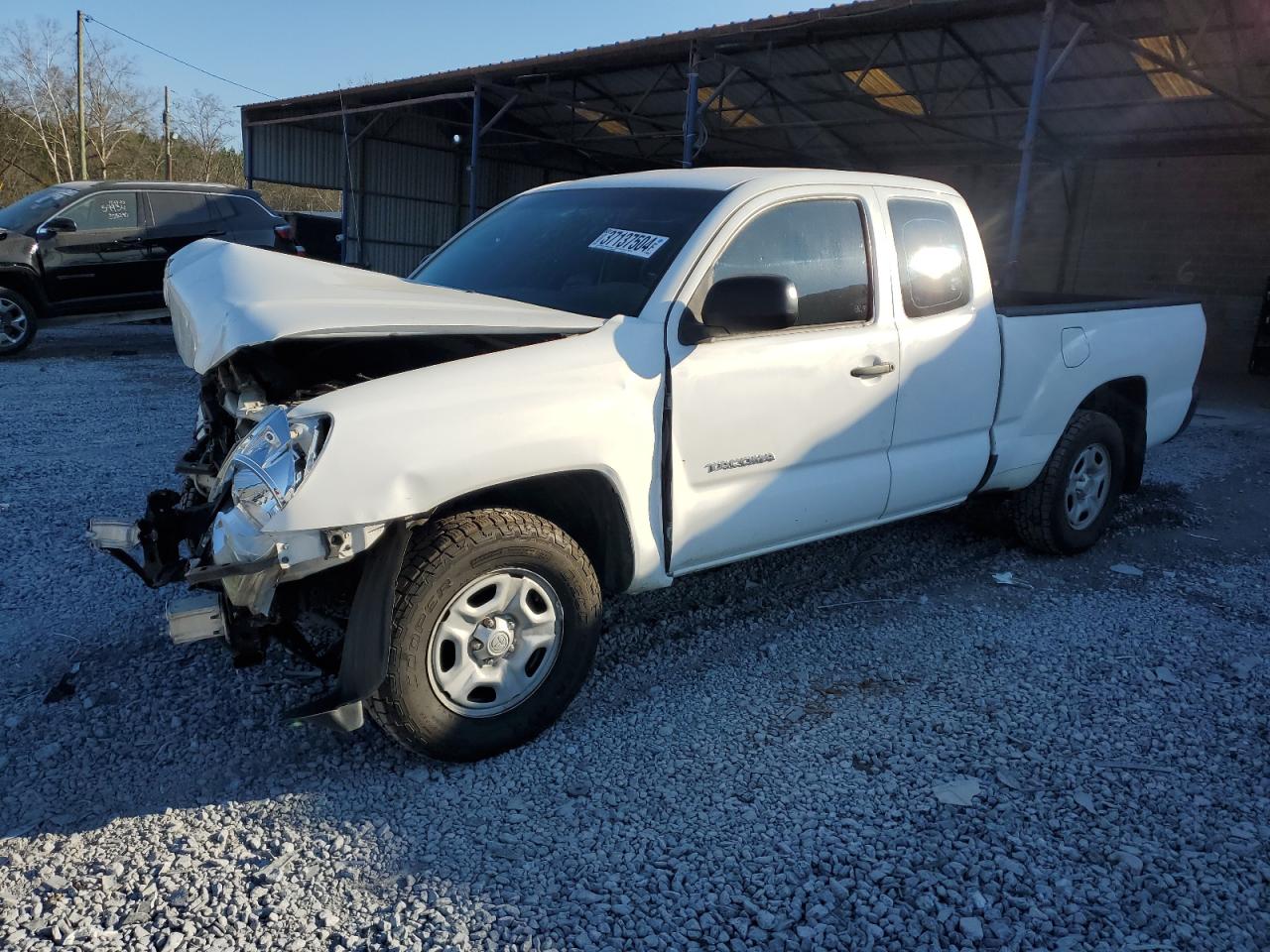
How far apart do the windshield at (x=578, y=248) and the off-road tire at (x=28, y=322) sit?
26.7 ft

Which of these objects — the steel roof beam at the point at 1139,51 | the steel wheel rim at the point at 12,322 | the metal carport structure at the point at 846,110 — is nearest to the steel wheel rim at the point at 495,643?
the metal carport structure at the point at 846,110

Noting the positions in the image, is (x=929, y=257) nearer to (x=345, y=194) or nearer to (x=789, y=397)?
(x=789, y=397)

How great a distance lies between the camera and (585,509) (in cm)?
325

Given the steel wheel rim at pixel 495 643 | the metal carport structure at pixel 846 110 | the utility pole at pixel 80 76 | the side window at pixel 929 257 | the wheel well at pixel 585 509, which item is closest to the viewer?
the steel wheel rim at pixel 495 643

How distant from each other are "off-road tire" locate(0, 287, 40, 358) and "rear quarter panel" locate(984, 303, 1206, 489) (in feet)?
33.7

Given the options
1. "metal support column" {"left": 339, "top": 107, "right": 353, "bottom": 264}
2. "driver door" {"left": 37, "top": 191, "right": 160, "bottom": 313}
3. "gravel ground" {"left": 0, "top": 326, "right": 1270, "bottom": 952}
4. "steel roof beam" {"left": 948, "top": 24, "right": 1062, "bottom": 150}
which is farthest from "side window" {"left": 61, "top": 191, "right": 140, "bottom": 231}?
"steel roof beam" {"left": 948, "top": 24, "right": 1062, "bottom": 150}

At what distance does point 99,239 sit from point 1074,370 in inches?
414

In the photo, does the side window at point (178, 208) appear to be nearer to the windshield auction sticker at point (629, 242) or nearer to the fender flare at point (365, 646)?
the windshield auction sticker at point (629, 242)

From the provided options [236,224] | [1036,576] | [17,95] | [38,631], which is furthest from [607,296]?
[17,95]

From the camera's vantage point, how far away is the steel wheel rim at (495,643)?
9.33ft

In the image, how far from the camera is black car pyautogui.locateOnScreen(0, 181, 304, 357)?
1020 centimetres

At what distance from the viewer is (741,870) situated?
251cm

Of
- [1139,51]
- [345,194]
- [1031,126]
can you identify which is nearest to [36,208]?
[345,194]

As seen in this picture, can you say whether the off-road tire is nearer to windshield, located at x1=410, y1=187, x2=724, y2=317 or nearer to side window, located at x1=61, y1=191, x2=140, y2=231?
side window, located at x1=61, y1=191, x2=140, y2=231
